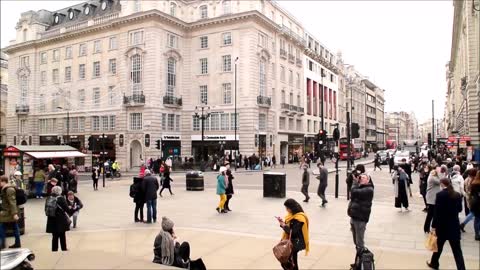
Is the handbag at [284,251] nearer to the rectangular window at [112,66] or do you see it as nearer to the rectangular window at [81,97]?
the rectangular window at [112,66]

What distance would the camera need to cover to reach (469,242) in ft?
31.0

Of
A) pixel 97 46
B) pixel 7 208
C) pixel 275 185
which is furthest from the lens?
pixel 97 46

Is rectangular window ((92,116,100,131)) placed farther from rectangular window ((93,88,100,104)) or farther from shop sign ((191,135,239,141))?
shop sign ((191,135,239,141))

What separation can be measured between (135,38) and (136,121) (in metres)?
9.50

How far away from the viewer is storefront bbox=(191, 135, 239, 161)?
4575 cm

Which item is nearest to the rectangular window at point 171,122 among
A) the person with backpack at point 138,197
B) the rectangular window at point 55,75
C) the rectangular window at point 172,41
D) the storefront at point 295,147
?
the rectangular window at point 172,41

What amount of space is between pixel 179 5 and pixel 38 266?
46378 mm

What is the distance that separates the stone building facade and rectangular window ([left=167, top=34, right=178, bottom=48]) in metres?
0.12

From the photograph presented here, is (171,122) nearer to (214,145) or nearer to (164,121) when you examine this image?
(164,121)

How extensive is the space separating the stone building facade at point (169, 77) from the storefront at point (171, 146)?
0.39ft

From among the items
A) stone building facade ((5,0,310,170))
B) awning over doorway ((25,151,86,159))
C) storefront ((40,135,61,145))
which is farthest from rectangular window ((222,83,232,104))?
storefront ((40,135,61,145))

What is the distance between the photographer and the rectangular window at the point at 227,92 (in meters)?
46.2

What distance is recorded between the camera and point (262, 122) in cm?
4709

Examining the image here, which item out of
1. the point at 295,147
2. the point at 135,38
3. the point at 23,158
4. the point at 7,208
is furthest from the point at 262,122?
the point at 7,208
